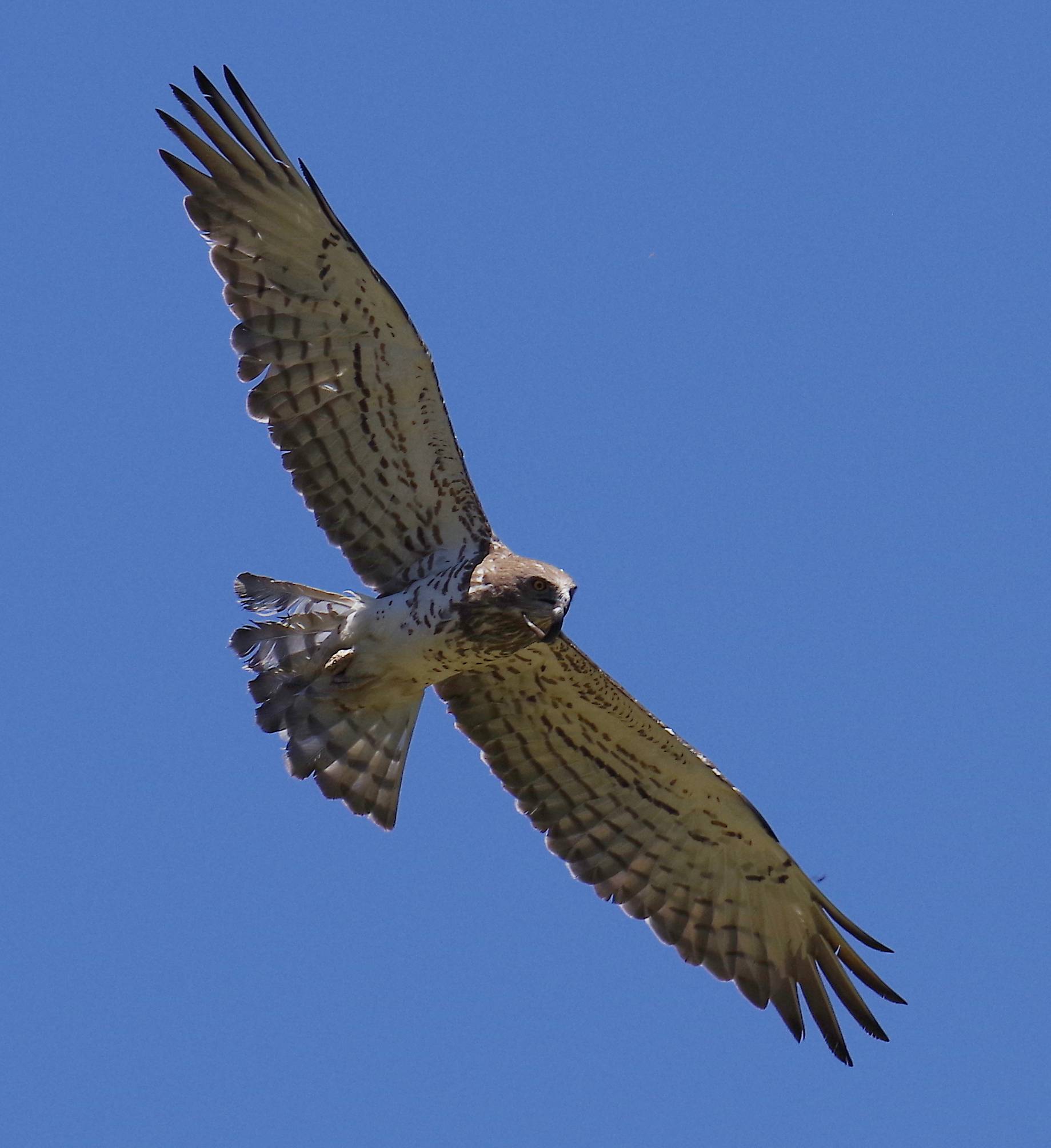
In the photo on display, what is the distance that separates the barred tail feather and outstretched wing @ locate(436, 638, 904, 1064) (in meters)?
0.70

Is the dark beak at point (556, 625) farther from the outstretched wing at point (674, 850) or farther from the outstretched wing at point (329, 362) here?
the outstretched wing at point (674, 850)

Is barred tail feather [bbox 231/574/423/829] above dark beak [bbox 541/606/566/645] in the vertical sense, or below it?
below

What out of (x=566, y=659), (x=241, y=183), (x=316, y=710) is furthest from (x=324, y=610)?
(x=241, y=183)

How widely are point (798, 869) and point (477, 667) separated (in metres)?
2.32

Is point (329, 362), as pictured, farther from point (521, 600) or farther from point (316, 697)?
point (316, 697)

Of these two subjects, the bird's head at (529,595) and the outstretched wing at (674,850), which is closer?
the bird's head at (529,595)

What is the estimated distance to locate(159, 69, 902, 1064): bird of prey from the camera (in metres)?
10.6

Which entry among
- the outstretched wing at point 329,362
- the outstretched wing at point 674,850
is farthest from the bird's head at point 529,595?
the outstretched wing at point 674,850

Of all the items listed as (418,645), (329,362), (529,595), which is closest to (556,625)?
(529,595)

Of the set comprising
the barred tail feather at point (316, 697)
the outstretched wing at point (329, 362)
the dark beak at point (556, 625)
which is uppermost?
the outstretched wing at point (329, 362)

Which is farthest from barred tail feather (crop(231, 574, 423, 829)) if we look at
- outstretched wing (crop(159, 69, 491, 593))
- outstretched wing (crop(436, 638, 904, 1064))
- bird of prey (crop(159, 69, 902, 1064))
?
outstretched wing (crop(436, 638, 904, 1064))

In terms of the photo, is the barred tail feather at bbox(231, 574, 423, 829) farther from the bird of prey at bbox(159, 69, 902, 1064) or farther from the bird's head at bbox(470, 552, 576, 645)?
the bird's head at bbox(470, 552, 576, 645)

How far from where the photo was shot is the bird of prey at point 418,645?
10.6m

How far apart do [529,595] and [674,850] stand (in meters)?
2.23
